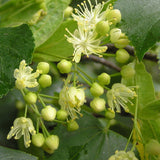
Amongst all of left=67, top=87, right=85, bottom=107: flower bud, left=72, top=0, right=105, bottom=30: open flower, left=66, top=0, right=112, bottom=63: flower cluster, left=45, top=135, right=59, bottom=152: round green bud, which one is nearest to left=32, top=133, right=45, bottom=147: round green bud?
left=45, top=135, right=59, bottom=152: round green bud

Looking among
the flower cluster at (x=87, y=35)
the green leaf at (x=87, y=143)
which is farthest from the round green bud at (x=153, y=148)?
the flower cluster at (x=87, y=35)

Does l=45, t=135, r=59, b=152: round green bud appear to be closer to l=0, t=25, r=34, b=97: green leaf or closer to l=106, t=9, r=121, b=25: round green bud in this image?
l=0, t=25, r=34, b=97: green leaf

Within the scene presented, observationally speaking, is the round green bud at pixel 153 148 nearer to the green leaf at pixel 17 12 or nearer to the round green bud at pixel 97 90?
the round green bud at pixel 97 90

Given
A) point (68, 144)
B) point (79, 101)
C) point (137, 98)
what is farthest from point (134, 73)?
point (68, 144)

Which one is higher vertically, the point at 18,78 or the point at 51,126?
the point at 18,78

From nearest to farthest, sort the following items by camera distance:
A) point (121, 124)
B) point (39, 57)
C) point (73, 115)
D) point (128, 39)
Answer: point (128, 39) → point (73, 115) → point (39, 57) → point (121, 124)

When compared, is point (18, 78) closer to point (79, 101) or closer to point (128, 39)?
point (79, 101)

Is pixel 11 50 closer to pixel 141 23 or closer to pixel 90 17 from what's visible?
pixel 90 17
